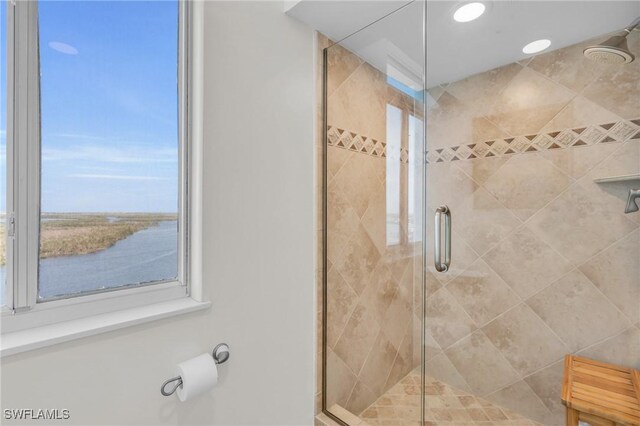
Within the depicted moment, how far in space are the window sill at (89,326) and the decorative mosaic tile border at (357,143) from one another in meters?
1.01

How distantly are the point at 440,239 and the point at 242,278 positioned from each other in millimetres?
1080

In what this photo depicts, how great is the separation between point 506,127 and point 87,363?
7.02ft

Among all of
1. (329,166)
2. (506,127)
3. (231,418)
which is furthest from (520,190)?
(231,418)

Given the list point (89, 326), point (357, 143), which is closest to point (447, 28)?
point (357, 143)

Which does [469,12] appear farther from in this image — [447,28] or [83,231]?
[83,231]

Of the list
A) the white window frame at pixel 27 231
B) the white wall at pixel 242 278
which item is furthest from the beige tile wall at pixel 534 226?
the white window frame at pixel 27 231

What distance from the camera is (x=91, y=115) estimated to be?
0.96m

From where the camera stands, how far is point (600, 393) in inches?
50.9

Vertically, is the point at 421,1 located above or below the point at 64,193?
above

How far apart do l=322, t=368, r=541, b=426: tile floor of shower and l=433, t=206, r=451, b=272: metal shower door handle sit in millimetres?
620

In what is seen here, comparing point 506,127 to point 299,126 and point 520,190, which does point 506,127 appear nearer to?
point 520,190

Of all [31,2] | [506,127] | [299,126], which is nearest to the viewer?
[31,2]

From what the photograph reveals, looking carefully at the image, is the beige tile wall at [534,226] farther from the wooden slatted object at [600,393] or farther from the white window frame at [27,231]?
the white window frame at [27,231]

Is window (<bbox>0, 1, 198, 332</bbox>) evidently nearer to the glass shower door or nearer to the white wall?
the white wall
